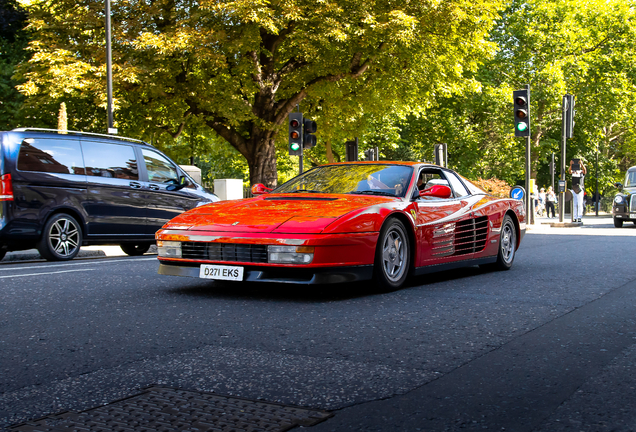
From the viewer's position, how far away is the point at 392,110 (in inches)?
1160

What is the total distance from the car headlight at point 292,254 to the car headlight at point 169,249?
3.40 feet

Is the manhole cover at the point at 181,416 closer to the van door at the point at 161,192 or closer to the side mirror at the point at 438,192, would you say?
the side mirror at the point at 438,192

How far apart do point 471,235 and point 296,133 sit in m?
10.3

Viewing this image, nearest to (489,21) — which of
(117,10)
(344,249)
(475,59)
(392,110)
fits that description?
(475,59)

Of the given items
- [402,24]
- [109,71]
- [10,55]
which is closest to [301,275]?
[109,71]

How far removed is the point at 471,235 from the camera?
336 inches

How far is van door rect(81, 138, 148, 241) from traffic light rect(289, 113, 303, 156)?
6.42 meters

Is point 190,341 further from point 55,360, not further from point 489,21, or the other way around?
point 489,21

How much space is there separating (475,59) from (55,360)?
25.6 m

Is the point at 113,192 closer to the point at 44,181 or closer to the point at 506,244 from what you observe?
the point at 44,181

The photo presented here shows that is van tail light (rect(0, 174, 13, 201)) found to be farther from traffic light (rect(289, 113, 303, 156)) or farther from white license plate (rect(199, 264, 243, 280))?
traffic light (rect(289, 113, 303, 156))

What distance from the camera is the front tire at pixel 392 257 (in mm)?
6891

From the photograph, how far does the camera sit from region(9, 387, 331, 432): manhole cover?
3018mm

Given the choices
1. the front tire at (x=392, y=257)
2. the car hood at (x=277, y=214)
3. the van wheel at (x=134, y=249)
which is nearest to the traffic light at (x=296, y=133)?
the van wheel at (x=134, y=249)
